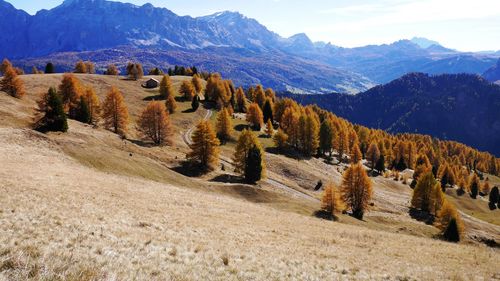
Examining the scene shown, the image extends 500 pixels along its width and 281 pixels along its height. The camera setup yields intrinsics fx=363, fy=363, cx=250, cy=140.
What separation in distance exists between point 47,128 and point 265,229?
4723cm

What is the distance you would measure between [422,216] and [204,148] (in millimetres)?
53712

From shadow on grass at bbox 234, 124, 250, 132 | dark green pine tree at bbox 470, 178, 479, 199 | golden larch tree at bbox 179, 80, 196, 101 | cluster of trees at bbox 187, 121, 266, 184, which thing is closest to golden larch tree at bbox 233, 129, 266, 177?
cluster of trees at bbox 187, 121, 266, 184

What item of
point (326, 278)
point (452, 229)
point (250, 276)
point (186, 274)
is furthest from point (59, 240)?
point (452, 229)

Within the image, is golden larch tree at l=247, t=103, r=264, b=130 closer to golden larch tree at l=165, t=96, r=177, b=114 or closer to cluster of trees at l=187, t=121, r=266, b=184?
golden larch tree at l=165, t=96, r=177, b=114

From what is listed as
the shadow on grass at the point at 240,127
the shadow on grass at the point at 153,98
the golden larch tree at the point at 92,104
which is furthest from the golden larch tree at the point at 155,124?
the shadow on grass at the point at 153,98

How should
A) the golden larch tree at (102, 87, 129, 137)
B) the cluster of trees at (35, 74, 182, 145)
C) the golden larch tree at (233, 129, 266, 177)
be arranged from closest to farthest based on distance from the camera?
the golden larch tree at (233, 129, 266, 177) < the cluster of trees at (35, 74, 182, 145) < the golden larch tree at (102, 87, 129, 137)

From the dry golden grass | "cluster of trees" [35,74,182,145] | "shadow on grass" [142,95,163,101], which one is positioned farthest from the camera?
"shadow on grass" [142,95,163,101]

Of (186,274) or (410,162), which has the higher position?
(186,274)

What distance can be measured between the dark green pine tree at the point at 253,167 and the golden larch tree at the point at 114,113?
34.5 meters

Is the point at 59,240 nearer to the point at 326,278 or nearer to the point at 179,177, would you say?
the point at 326,278

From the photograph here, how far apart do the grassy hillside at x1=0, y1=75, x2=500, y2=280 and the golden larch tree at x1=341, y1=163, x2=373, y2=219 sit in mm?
6686

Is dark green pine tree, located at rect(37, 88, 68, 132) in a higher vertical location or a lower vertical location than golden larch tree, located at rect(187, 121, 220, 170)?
higher

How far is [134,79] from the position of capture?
16300 centimetres

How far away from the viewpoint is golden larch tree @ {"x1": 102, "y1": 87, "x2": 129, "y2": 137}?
8825 centimetres
